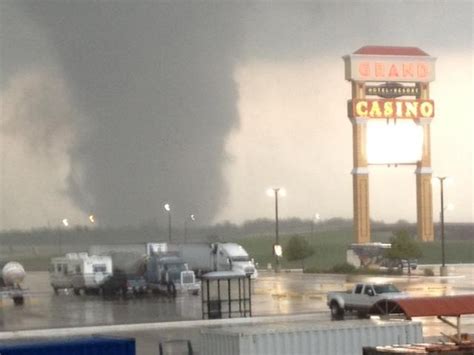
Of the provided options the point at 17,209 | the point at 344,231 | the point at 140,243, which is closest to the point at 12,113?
the point at 17,209

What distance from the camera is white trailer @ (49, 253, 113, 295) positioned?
208ft

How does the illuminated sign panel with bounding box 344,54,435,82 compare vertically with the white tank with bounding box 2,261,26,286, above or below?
above

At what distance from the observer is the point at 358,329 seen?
30672 mm

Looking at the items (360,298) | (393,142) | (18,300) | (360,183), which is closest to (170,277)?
(18,300)

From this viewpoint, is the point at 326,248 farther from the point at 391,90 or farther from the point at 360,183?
the point at 391,90

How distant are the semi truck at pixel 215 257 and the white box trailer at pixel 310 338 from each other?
114ft

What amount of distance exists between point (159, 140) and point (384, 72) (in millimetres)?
13356

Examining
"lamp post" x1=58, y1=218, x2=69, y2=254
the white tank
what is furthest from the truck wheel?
"lamp post" x1=58, y1=218, x2=69, y2=254

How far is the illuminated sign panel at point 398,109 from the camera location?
74.1 metres

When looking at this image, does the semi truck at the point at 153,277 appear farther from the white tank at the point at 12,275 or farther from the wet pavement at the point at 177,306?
the white tank at the point at 12,275

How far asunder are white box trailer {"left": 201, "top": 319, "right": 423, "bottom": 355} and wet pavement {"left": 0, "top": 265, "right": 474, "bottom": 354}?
11132 mm

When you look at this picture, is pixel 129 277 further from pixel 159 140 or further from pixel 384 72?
pixel 384 72

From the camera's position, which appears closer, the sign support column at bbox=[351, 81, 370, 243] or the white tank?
the white tank

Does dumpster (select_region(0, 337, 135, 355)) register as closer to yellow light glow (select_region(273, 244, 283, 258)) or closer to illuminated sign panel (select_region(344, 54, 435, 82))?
yellow light glow (select_region(273, 244, 283, 258))
